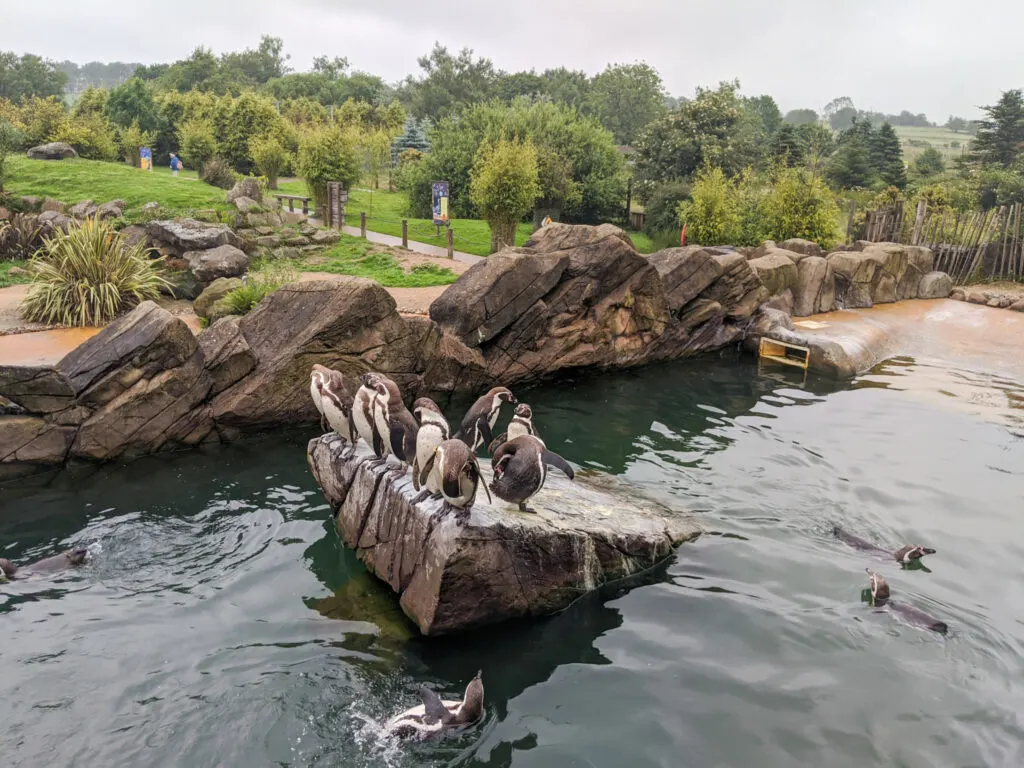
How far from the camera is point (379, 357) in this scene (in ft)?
38.3

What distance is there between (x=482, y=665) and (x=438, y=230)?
20644 millimetres

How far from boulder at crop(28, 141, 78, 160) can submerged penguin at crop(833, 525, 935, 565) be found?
32873mm

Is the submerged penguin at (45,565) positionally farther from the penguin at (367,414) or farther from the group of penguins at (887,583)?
the group of penguins at (887,583)

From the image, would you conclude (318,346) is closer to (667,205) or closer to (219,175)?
(667,205)

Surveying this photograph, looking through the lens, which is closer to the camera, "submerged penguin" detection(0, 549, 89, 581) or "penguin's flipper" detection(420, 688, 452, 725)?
"penguin's flipper" detection(420, 688, 452, 725)

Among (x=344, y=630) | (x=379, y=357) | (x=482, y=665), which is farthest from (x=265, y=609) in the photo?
(x=379, y=357)

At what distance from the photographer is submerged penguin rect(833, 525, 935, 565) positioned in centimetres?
791

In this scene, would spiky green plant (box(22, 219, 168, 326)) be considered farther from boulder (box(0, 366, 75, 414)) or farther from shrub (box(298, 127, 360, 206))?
shrub (box(298, 127, 360, 206))

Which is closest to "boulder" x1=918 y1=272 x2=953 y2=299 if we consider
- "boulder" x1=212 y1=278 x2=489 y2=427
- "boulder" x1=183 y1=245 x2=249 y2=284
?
"boulder" x1=212 y1=278 x2=489 y2=427

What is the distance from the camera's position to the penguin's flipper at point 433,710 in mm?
5379

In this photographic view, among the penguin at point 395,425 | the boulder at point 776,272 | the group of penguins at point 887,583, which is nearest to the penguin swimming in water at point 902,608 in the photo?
the group of penguins at point 887,583

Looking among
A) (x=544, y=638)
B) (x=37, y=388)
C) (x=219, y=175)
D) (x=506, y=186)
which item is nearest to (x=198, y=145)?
(x=219, y=175)

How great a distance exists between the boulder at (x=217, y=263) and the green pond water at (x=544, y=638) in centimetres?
703

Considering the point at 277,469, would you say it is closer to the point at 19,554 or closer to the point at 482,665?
the point at 19,554
